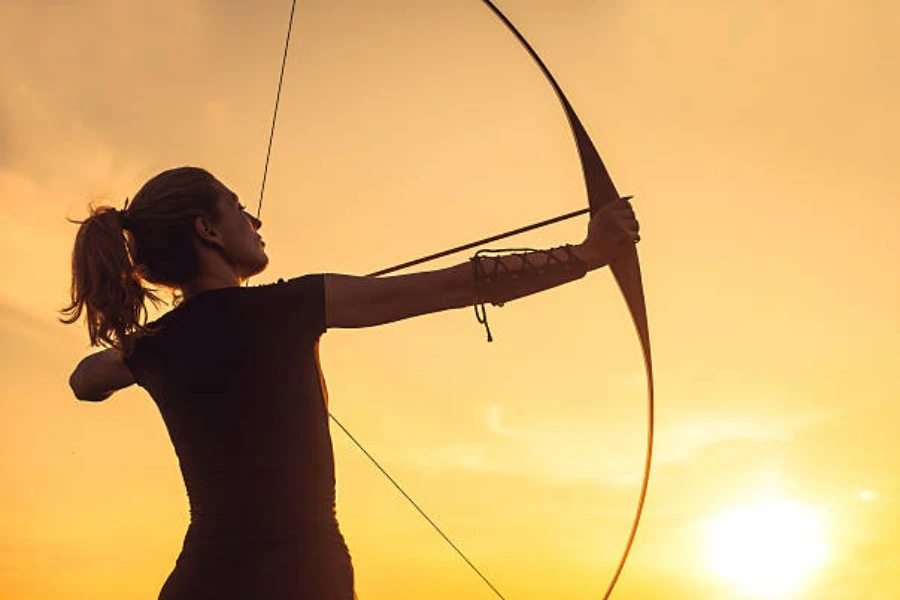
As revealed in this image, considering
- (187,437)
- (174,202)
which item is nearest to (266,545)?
(187,437)

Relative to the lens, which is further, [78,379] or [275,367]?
[78,379]

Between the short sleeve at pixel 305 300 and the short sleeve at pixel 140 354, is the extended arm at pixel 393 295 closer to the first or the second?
the short sleeve at pixel 305 300

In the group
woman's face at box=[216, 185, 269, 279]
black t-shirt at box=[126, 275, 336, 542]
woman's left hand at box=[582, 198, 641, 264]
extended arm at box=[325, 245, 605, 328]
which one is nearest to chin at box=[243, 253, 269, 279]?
woman's face at box=[216, 185, 269, 279]

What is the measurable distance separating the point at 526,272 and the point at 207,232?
0.68 meters

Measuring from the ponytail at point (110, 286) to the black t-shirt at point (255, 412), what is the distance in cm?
15

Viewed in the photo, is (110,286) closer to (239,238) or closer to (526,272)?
(239,238)

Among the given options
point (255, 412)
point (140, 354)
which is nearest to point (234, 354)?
point (255, 412)

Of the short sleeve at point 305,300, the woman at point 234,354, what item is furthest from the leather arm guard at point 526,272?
the short sleeve at point 305,300

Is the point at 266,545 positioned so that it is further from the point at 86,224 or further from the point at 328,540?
the point at 86,224

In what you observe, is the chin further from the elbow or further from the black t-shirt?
the elbow

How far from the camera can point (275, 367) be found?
1.95m

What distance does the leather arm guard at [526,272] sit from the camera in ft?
7.28

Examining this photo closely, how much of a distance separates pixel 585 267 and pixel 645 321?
1.05m

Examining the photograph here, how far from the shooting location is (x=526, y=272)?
229 cm
